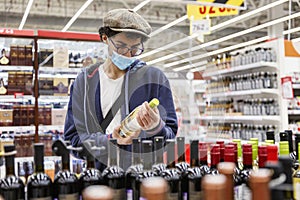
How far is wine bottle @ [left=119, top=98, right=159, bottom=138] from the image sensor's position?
59.2 inches

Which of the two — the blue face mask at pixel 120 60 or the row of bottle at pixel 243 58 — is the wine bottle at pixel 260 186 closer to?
the blue face mask at pixel 120 60

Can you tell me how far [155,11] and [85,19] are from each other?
85.6 inches

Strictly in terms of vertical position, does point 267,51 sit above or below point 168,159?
above

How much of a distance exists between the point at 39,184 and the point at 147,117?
0.55 m

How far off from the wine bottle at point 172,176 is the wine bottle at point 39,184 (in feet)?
1.23

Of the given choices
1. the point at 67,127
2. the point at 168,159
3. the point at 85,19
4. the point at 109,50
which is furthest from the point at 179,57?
the point at 85,19

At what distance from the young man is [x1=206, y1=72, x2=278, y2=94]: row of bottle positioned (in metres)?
3.39

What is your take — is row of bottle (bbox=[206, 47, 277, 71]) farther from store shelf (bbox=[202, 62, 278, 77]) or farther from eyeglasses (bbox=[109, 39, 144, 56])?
eyeglasses (bbox=[109, 39, 144, 56])

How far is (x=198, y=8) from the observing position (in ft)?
17.3

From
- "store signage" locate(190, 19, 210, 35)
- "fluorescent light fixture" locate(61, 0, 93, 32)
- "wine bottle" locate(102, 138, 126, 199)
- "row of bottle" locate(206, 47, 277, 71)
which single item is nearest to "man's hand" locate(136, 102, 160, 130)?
"wine bottle" locate(102, 138, 126, 199)

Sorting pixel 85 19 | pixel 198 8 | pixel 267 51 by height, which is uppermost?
pixel 85 19

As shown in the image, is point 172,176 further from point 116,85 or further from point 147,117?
point 116,85

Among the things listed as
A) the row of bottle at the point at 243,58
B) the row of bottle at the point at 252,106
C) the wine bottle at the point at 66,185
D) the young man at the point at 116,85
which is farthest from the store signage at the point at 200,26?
the wine bottle at the point at 66,185

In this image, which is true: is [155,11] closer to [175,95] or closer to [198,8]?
[198,8]
